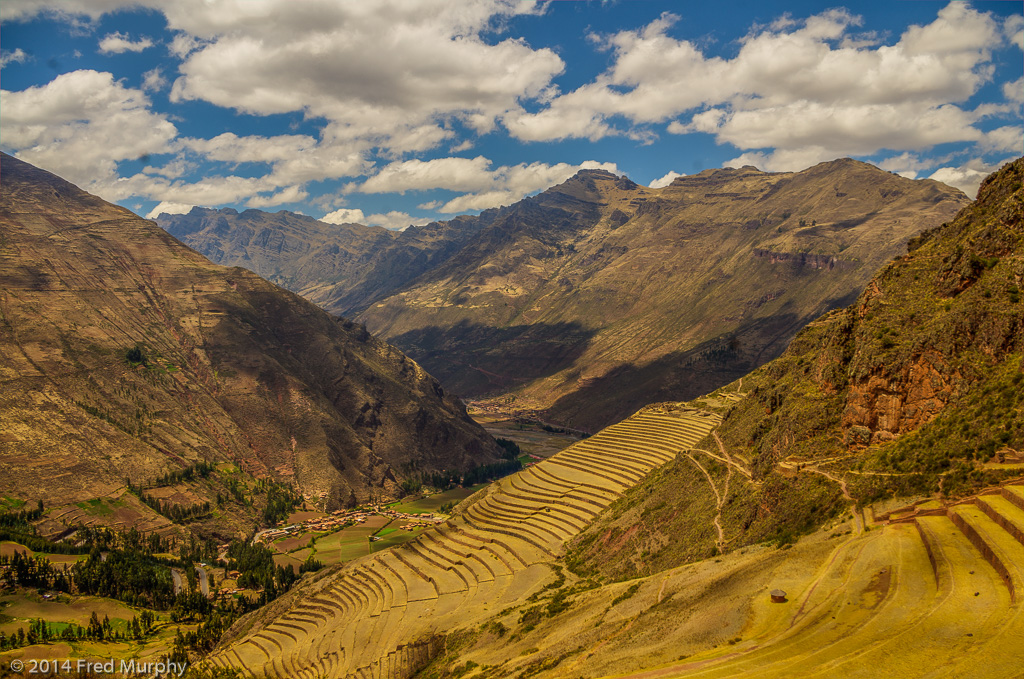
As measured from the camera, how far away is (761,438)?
2453 inches

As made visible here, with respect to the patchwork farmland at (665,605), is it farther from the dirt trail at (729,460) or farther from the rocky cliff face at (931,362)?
the dirt trail at (729,460)

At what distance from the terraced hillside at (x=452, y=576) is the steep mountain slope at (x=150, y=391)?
257 ft

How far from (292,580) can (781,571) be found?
100 m

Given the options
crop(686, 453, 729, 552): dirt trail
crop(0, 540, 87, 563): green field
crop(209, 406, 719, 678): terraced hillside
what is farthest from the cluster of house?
crop(686, 453, 729, 552): dirt trail

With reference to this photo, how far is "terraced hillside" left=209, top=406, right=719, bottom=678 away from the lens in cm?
6103

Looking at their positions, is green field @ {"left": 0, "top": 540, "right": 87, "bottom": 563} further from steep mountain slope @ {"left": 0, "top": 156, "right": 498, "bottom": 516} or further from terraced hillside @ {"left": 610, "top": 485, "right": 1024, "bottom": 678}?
terraced hillside @ {"left": 610, "top": 485, "right": 1024, "bottom": 678}

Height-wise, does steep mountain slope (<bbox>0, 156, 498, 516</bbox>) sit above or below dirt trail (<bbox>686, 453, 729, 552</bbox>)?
above

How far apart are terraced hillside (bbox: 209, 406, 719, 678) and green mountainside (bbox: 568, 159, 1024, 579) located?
957 centimetres

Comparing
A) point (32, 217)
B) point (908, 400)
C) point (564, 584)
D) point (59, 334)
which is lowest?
point (564, 584)

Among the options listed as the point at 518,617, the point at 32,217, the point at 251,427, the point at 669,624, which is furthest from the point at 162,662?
the point at 32,217

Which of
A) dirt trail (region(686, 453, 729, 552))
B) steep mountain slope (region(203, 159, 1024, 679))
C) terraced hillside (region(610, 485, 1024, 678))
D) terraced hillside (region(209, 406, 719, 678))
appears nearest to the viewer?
terraced hillside (region(610, 485, 1024, 678))

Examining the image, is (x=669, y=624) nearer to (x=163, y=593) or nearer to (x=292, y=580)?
(x=292, y=580)

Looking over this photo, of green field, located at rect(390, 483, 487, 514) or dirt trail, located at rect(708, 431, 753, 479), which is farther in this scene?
green field, located at rect(390, 483, 487, 514)

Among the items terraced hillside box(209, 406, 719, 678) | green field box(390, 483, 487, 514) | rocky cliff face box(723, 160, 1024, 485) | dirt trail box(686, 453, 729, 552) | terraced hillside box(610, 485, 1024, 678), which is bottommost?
green field box(390, 483, 487, 514)
